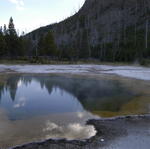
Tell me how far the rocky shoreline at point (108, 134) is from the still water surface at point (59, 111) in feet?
1.59

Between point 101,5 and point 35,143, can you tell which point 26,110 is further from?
point 101,5

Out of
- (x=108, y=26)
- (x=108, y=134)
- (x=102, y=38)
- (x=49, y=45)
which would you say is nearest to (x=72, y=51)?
(x=49, y=45)

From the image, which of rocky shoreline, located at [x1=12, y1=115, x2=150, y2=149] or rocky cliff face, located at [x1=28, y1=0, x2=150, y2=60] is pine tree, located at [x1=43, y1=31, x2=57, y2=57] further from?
rocky shoreline, located at [x1=12, y1=115, x2=150, y2=149]

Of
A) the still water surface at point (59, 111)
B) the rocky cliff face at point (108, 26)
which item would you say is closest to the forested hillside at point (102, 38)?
the rocky cliff face at point (108, 26)

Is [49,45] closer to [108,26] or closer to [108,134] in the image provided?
[108,26]

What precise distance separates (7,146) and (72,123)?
10.2 feet

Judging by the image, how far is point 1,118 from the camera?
9.89 meters

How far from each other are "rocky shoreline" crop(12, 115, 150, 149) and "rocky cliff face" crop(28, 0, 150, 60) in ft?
142

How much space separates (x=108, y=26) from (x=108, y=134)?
7360 centimetres

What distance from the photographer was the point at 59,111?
1116 cm

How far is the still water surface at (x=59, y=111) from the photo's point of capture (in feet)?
25.3

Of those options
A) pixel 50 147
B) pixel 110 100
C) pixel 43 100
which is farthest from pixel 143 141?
pixel 43 100

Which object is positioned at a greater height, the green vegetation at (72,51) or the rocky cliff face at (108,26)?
the rocky cliff face at (108,26)

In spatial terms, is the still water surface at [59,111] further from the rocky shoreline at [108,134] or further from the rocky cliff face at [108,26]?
the rocky cliff face at [108,26]
